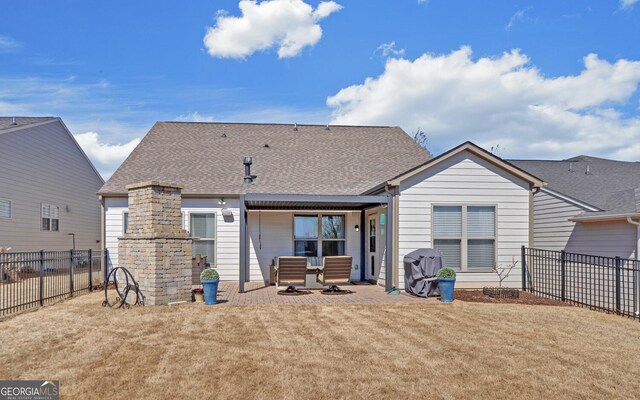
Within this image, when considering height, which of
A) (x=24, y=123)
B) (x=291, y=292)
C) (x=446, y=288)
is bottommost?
(x=291, y=292)

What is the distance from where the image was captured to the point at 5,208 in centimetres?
1753

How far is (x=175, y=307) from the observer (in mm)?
9891

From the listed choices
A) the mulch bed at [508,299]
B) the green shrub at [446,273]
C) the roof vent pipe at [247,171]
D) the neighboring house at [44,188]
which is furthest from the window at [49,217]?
the mulch bed at [508,299]

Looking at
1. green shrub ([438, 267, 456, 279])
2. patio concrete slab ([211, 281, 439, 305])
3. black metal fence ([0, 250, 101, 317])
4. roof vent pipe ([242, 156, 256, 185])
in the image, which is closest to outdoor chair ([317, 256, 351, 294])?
patio concrete slab ([211, 281, 439, 305])

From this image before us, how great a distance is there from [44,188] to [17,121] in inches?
120

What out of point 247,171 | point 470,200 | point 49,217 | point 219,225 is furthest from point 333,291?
point 49,217

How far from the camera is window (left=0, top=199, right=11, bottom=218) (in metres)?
17.3

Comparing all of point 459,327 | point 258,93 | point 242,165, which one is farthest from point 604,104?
point 459,327

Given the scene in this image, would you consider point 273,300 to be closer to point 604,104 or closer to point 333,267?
point 333,267

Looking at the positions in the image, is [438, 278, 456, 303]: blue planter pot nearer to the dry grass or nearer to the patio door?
the dry grass

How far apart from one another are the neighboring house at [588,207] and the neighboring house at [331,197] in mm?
1619

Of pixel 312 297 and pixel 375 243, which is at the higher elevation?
pixel 375 243

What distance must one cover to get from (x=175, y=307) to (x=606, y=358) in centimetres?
791

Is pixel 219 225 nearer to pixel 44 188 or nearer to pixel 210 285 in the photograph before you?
pixel 210 285
